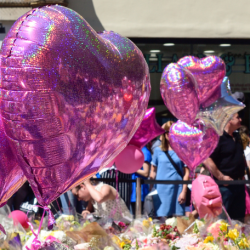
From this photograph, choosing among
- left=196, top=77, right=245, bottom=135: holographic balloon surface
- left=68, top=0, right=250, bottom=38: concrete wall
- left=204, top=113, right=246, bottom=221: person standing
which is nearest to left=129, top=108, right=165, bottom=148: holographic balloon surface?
left=196, top=77, right=245, bottom=135: holographic balloon surface

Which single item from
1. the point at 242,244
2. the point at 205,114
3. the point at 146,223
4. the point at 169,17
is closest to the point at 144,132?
the point at 205,114

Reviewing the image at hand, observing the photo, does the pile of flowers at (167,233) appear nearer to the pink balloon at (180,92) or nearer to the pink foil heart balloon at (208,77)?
the pink balloon at (180,92)

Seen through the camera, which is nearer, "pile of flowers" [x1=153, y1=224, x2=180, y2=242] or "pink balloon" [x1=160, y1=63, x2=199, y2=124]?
"pile of flowers" [x1=153, y1=224, x2=180, y2=242]

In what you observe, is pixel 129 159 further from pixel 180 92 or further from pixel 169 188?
pixel 169 188

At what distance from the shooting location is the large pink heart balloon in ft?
3.80

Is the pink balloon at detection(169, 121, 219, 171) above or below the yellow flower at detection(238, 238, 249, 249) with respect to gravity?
above

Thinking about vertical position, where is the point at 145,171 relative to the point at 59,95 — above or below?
below

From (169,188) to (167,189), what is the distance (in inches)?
1.1

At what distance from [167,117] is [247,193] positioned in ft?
8.38

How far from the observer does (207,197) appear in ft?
8.09

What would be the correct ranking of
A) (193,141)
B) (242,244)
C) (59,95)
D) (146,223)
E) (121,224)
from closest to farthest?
(59,95) < (242,244) < (146,223) < (121,224) < (193,141)

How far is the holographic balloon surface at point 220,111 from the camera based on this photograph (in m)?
2.94

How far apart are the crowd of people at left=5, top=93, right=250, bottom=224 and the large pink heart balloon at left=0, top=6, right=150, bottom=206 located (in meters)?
1.81

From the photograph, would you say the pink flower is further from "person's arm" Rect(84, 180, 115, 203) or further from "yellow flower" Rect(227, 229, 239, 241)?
"yellow flower" Rect(227, 229, 239, 241)
